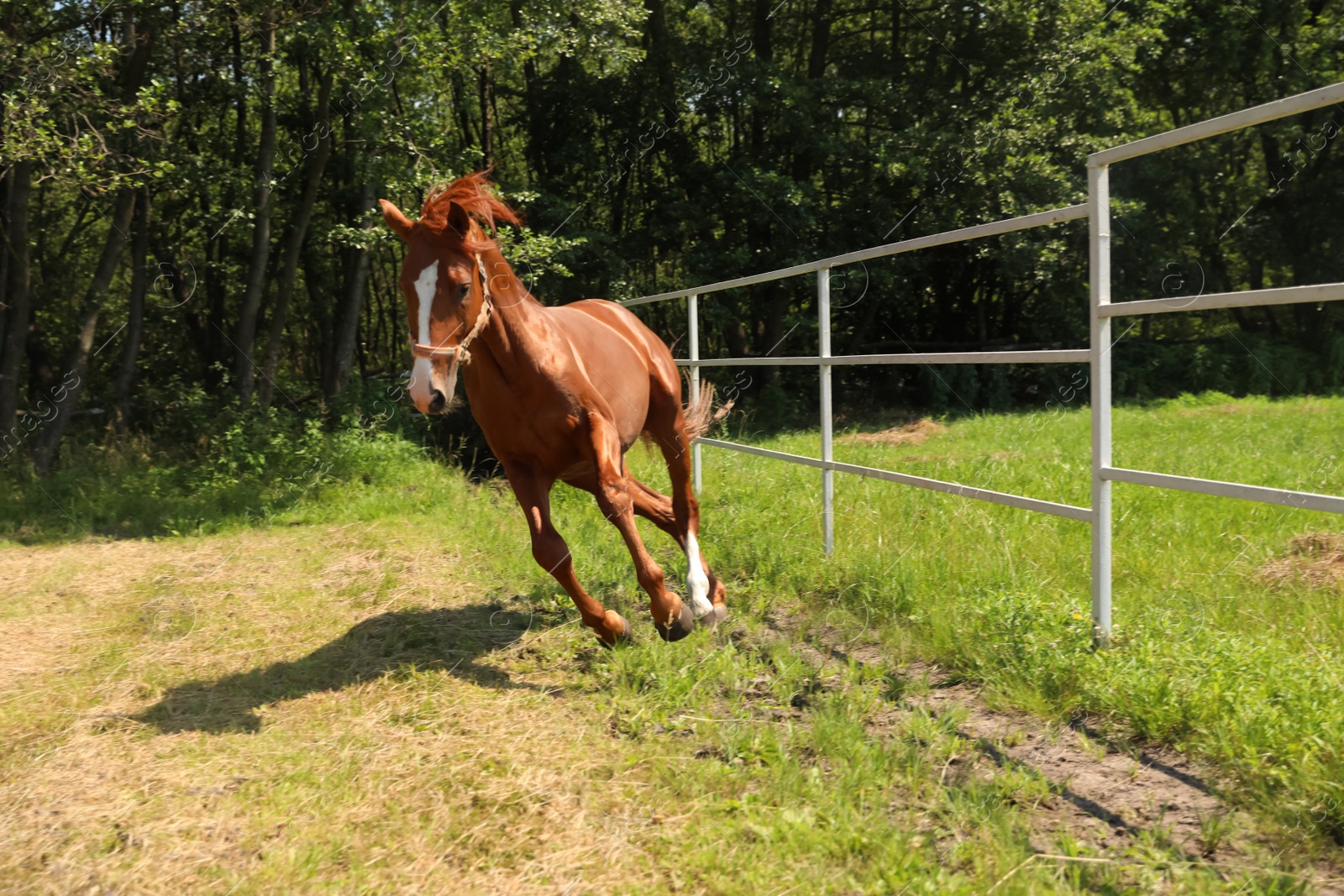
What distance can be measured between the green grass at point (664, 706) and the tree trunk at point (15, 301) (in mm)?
4067

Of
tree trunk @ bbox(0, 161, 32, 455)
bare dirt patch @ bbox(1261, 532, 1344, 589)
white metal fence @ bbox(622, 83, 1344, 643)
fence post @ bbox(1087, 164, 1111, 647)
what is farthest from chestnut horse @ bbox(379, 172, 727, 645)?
tree trunk @ bbox(0, 161, 32, 455)

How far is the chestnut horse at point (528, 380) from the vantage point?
11.8ft

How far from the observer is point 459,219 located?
3.70 m

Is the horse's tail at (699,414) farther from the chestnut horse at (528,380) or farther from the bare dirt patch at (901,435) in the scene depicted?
the bare dirt patch at (901,435)

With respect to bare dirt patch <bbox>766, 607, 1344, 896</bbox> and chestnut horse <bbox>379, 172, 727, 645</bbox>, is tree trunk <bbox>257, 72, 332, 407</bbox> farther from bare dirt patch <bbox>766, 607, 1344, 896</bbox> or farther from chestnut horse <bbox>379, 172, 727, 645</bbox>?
bare dirt patch <bbox>766, 607, 1344, 896</bbox>

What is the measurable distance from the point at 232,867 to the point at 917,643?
2.70 metres

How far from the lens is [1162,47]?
→ 15.7m

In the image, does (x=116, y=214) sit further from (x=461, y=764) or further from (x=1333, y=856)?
(x=1333, y=856)

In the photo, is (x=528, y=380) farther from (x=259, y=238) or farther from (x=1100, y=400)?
(x=259, y=238)

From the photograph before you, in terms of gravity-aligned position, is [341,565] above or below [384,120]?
below

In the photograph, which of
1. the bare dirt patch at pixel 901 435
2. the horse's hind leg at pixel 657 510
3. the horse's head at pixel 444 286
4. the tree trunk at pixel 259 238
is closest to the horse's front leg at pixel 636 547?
the horse's head at pixel 444 286

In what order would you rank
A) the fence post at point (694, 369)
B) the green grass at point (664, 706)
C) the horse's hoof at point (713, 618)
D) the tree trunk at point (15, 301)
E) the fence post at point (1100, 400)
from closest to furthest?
the green grass at point (664, 706) < the fence post at point (1100, 400) < the horse's hoof at point (713, 618) < the fence post at point (694, 369) < the tree trunk at point (15, 301)

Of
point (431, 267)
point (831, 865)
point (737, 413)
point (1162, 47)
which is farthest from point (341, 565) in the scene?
point (1162, 47)

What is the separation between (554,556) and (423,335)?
1128 millimetres
